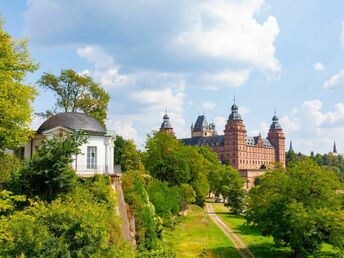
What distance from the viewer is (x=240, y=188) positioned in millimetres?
72562

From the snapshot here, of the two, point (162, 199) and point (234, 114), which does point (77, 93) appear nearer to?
point (162, 199)

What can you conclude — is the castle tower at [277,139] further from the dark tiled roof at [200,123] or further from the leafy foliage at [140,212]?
the leafy foliage at [140,212]

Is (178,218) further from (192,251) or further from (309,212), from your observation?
(309,212)

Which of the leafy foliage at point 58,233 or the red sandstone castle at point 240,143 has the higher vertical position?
the red sandstone castle at point 240,143

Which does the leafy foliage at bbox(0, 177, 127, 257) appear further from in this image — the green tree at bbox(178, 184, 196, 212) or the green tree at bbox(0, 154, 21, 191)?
the green tree at bbox(178, 184, 196, 212)

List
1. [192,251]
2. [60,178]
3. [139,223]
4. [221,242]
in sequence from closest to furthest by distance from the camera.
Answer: [60,178] < [139,223] < [192,251] < [221,242]

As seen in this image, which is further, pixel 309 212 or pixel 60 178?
pixel 309 212

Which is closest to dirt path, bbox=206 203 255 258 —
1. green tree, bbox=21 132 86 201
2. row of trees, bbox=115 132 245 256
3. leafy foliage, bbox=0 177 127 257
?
row of trees, bbox=115 132 245 256

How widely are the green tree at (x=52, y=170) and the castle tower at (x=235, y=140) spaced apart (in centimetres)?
12960

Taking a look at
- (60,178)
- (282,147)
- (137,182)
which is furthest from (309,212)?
(282,147)

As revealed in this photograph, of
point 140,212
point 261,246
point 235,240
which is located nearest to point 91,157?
point 140,212

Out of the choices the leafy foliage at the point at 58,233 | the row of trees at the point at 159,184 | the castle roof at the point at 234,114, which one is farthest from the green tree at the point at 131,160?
the castle roof at the point at 234,114

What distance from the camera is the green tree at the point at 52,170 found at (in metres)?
22.6

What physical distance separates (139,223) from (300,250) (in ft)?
41.8
